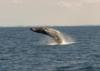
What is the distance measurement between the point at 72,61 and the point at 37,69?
684 cm

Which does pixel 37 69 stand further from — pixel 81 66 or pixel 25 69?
pixel 81 66

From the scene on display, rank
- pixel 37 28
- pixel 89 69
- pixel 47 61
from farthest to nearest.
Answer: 1. pixel 37 28
2. pixel 47 61
3. pixel 89 69

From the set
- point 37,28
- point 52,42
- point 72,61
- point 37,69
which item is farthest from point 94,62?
point 52,42

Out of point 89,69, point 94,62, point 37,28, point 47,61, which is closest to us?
point 89,69

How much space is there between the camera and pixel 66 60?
48250 mm

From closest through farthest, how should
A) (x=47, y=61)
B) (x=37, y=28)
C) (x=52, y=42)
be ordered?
(x=47, y=61) < (x=37, y=28) < (x=52, y=42)

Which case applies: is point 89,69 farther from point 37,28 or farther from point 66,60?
point 37,28

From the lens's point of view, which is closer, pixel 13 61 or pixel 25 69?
pixel 25 69

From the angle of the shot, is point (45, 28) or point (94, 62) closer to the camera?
point (94, 62)

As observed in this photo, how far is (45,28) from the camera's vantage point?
2494 inches

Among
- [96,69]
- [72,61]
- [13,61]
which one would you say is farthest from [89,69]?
[13,61]

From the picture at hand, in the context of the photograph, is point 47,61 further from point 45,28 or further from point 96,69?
point 45,28

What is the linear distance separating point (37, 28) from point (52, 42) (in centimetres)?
1310

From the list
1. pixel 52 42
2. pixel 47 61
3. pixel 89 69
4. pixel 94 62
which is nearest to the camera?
pixel 89 69
